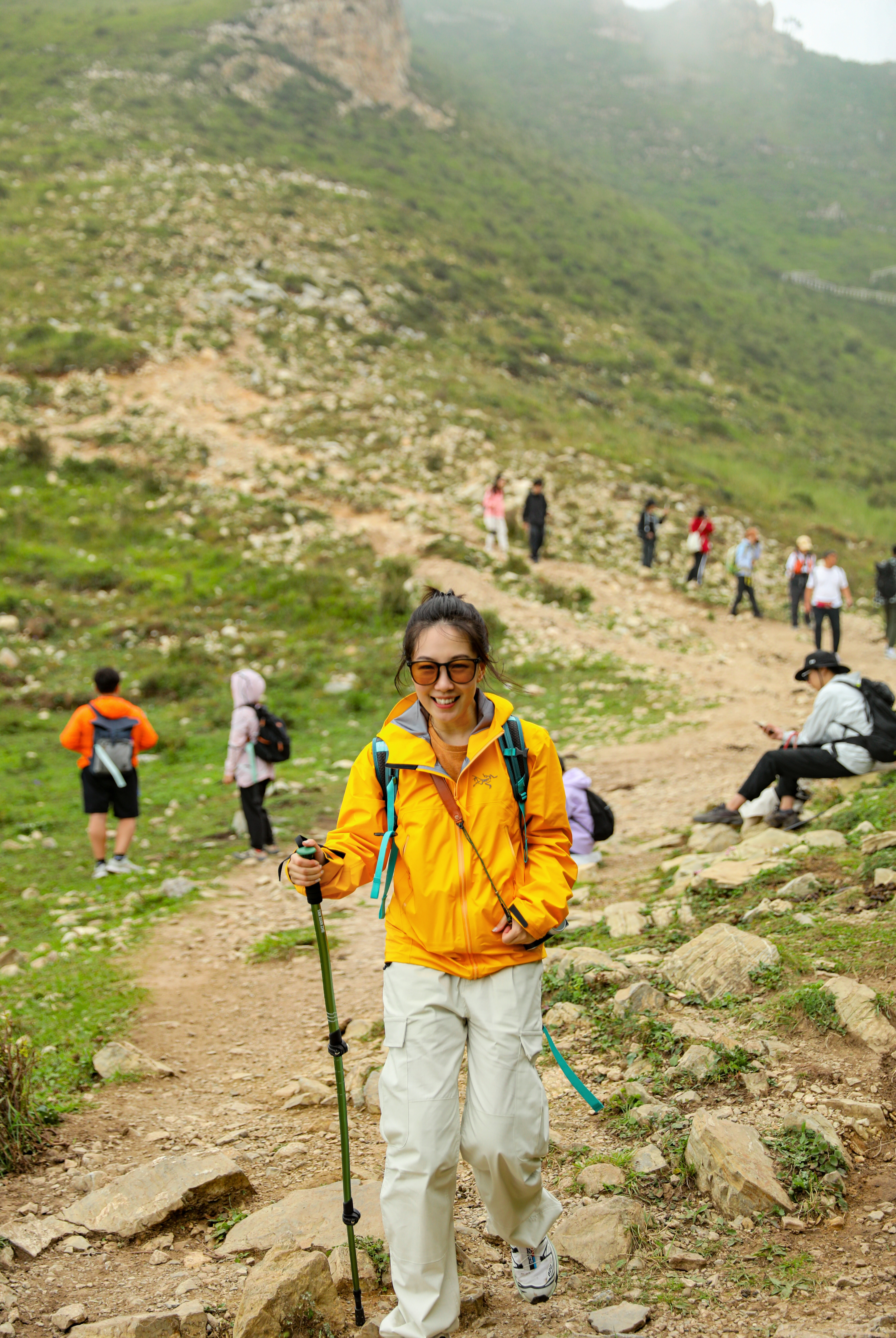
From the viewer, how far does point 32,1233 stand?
325 centimetres

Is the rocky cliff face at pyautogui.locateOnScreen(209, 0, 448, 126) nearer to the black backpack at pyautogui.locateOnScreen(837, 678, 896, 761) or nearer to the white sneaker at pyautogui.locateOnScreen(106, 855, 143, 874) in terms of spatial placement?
the white sneaker at pyautogui.locateOnScreen(106, 855, 143, 874)

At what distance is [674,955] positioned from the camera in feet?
15.4

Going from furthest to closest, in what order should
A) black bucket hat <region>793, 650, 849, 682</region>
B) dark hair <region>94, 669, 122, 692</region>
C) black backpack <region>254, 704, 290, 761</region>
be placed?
black backpack <region>254, 704, 290, 761</region> < dark hair <region>94, 669, 122, 692</region> < black bucket hat <region>793, 650, 849, 682</region>

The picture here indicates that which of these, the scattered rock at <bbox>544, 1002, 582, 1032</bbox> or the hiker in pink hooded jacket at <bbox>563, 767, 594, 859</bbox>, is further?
the hiker in pink hooded jacket at <bbox>563, 767, 594, 859</bbox>

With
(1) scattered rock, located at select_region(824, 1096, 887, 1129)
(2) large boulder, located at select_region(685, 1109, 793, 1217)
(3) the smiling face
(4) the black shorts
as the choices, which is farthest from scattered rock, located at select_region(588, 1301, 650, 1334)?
(4) the black shorts

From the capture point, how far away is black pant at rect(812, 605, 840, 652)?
12977 mm

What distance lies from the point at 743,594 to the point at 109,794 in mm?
11730

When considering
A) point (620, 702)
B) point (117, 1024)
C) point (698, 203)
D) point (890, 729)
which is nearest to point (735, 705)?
point (620, 702)

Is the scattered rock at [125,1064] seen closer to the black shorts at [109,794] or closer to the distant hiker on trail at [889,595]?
the black shorts at [109,794]

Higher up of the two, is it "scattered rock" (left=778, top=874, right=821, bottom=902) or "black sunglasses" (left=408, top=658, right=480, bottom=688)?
"black sunglasses" (left=408, top=658, right=480, bottom=688)

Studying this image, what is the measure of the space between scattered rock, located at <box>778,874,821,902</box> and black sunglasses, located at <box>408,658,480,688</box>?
3.20 metres

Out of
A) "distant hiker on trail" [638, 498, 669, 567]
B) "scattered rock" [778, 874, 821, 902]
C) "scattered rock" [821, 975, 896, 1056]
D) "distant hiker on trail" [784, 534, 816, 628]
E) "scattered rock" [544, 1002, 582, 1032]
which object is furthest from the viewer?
"distant hiker on trail" [638, 498, 669, 567]

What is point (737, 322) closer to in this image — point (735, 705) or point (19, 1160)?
point (735, 705)

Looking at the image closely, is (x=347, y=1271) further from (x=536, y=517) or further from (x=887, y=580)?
(x=536, y=517)
